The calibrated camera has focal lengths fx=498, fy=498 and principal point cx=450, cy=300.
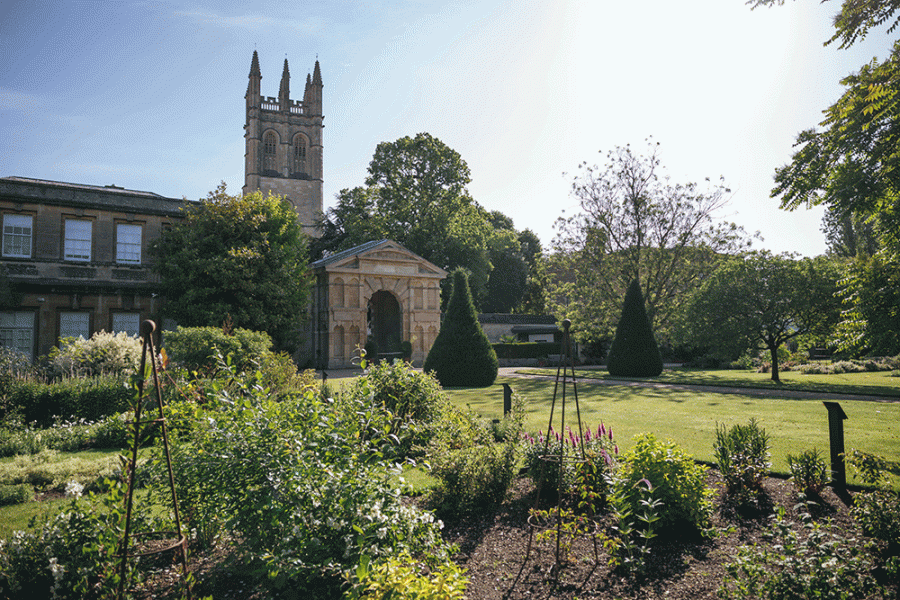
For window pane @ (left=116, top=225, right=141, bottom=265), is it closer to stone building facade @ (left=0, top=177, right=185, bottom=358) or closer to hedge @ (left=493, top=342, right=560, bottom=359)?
stone building facade @ (left=0, top=177, right=185, bottom=358)

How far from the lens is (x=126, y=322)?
2170 cm

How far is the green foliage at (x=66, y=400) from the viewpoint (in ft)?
33.2

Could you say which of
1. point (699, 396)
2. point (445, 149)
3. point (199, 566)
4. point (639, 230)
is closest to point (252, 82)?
point (445, 149)

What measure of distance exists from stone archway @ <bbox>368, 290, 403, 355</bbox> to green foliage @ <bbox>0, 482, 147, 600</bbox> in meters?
30.4

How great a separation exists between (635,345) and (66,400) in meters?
19.6

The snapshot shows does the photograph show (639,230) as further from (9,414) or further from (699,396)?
(9,414)

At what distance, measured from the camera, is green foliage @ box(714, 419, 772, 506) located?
5309 millimetres

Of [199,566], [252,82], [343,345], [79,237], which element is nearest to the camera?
[199,566]

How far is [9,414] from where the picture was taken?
9.64 meters

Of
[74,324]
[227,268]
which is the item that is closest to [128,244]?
[74,324]

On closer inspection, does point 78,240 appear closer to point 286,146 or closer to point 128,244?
point 128,244

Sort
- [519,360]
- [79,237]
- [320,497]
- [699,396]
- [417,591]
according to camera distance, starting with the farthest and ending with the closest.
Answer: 1. [519,360]
2. [79,237]
3. [699,396]
4. [320,497]
5. [417,591]

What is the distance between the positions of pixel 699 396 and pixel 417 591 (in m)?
14.2

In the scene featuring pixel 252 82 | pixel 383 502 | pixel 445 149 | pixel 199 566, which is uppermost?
pixel 252 82
